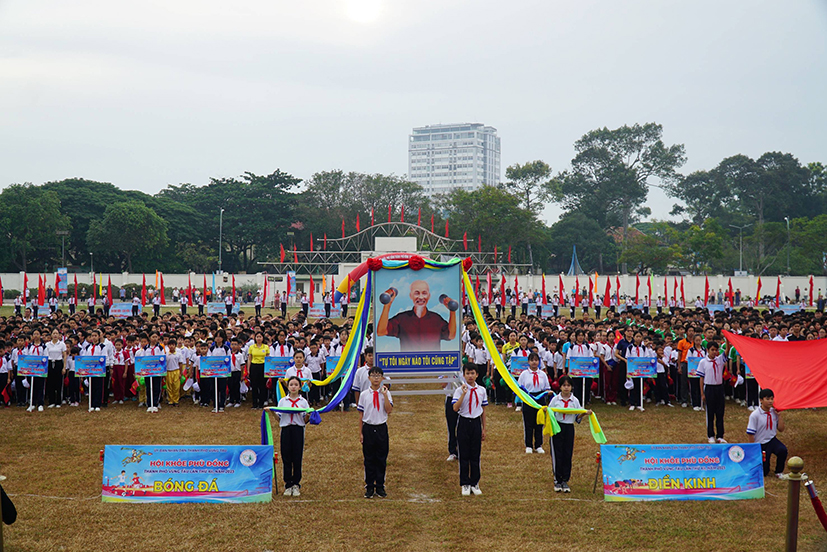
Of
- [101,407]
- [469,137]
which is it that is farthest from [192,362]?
[469,137]

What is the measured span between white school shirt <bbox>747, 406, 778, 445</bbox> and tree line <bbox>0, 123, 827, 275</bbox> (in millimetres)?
41451

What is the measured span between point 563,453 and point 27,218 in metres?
54.7

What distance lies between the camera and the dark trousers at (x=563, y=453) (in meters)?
9.02

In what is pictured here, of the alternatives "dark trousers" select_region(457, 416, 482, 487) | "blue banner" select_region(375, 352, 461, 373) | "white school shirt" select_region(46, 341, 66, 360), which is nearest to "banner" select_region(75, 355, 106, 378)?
"white school shirt" select_region(46, 341, 66, 360)

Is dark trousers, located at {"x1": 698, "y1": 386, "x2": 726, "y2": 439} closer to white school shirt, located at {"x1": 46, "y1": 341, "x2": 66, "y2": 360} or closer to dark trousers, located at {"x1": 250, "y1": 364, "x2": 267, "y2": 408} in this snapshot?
dark trousers, located at {"x1": 250, "y1": 364, "x2": 267, "y2": 408}

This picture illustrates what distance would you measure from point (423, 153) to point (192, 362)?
174952 mm

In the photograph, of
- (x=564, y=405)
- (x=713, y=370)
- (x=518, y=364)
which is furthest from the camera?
(x=518, y=364)

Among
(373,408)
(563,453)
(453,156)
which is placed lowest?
(563,453)

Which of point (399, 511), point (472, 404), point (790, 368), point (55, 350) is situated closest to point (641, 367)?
point (790, 368)

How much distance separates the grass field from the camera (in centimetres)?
743

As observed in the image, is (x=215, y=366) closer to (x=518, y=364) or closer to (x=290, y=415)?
(x=290, y=415)

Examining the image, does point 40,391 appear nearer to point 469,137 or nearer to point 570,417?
point 570,417

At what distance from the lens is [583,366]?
47.2 ft

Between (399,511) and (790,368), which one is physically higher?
(790,368)
